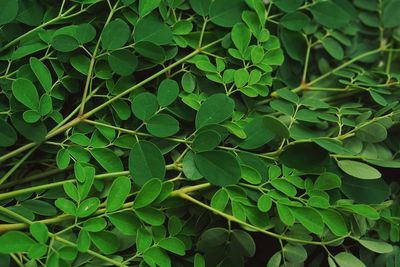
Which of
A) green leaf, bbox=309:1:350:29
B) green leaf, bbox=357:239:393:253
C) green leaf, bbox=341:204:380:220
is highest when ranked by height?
green leaf, bbox=309:1:350:29

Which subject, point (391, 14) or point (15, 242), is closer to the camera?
point (15, 242)

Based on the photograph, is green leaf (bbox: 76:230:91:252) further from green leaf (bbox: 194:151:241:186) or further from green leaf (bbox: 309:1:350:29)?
green leaf (bbox: 309:1:350:29)

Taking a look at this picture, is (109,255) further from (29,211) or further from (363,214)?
(363,214)

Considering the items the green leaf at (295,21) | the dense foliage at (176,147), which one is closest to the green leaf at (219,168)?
the dense foliage at (176,147)

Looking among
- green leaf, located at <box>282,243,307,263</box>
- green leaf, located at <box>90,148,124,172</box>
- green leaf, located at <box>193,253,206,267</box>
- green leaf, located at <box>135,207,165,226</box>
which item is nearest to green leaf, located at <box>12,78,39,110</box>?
green leaf, located at <box>90,148,124,172</box>

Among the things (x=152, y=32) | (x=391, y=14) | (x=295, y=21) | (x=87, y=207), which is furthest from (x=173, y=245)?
(x=391, y=14)

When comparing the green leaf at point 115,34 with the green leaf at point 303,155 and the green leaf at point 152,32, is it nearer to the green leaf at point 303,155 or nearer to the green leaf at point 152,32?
the green leaf at point 152,32

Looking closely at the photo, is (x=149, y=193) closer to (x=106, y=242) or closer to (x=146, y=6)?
(x=106, y=242)
